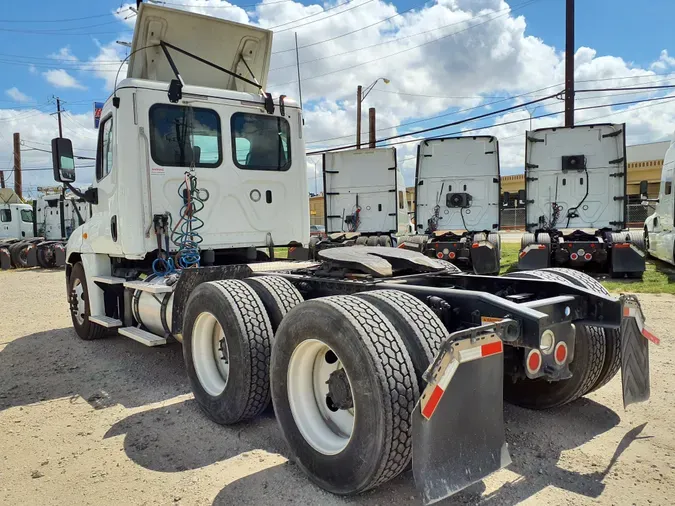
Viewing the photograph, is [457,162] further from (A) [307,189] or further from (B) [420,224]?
(A) [307,189]

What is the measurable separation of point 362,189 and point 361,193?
0.43 ft

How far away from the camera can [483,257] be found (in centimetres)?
1200

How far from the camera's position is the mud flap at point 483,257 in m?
12.0

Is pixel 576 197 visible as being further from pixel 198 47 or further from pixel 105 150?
pixel 105 150

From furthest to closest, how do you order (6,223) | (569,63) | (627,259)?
1. (6,223)
2. (569,63)
3. (627,259)

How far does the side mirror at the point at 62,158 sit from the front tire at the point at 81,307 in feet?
4.69

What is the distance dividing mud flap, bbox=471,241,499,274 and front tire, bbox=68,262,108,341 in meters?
8.15

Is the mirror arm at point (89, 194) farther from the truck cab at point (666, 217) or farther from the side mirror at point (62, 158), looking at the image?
the truck cab at point (666, 217)

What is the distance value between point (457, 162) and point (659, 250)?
5.53m

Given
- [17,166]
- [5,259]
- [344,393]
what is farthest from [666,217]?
[17,166]

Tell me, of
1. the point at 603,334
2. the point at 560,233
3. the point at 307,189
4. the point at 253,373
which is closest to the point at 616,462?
the point at 603,334

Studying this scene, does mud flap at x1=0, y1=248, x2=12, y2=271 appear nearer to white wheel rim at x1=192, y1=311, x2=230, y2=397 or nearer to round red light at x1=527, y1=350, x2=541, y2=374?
white wheel rim at x1=192, y1=311, x2=230, y2=397

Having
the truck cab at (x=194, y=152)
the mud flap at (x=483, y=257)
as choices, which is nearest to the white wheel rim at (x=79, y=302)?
the truck cab at (x=194, y=152)

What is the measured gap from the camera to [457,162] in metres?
13.9
